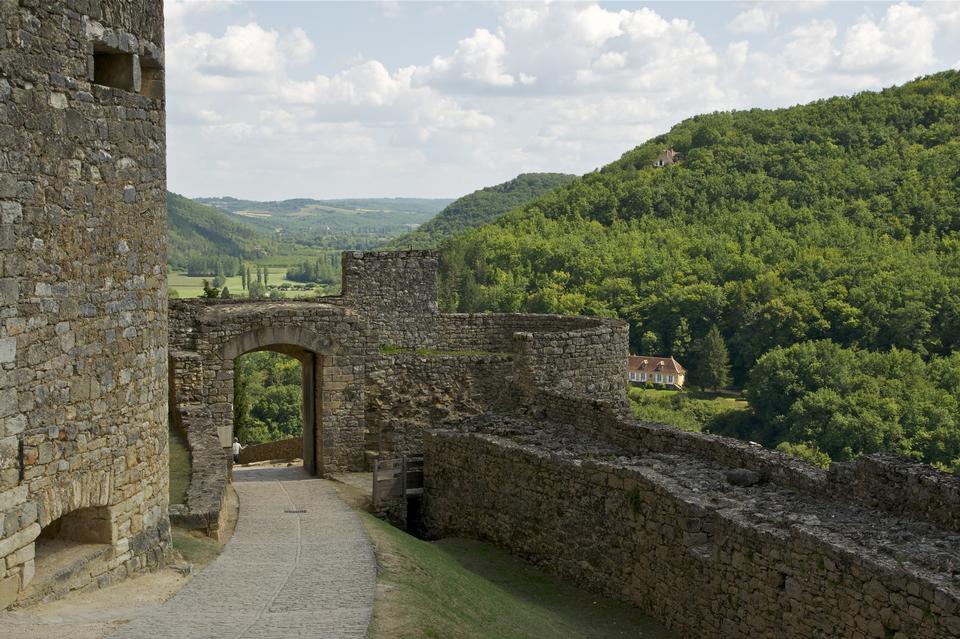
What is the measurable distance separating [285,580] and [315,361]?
8236 mm

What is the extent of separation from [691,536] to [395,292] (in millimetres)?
11718

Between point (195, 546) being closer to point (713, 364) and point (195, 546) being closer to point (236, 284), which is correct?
point (713, 364)

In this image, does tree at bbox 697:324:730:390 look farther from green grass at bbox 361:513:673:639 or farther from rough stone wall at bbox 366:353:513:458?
green grass at bbox 361:513:673:639

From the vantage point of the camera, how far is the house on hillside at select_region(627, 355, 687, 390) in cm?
6062

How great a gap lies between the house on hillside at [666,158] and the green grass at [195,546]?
80.2 meters

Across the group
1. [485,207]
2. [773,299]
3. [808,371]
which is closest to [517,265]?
[773,299]

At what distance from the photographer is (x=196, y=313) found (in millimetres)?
17703

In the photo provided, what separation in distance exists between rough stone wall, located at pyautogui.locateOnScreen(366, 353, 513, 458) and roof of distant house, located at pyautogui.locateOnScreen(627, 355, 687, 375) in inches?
1651

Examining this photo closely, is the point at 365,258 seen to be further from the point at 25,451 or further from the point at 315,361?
the point at 25,451

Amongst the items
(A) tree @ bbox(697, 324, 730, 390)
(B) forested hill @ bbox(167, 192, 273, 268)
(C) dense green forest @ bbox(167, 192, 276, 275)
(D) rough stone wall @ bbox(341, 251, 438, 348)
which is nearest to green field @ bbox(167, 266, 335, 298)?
(C) dense green forest @ bbox(167, 192, 276, 275)

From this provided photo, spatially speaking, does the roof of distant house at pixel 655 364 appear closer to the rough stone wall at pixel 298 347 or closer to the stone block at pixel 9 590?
the rough stone wall at pixel 298 347

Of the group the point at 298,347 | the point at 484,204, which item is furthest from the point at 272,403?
the point at 484,204

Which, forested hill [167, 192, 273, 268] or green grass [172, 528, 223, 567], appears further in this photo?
forested hill [167, 192, 273, 268]

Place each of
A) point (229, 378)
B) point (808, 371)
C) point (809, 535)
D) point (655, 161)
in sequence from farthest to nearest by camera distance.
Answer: point (655, 161) < point (808, 371) < point (229, 378) < point (809, 535)
